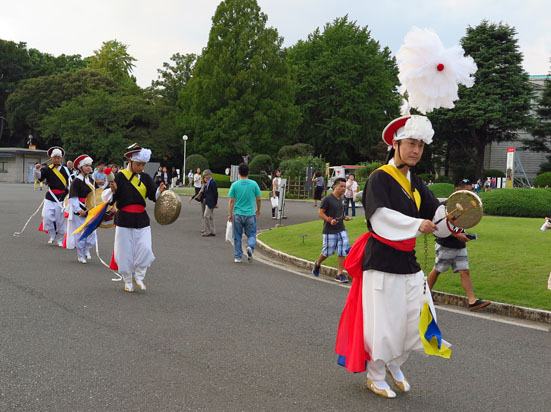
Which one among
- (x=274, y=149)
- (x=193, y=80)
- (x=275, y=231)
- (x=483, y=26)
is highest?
(x=483, y=26)

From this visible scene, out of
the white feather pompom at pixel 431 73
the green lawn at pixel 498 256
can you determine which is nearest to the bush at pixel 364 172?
the green lawn at pixel 498 256

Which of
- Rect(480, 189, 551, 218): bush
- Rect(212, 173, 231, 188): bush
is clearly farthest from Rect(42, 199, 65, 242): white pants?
Rect(212, 173, 231, 188): bush

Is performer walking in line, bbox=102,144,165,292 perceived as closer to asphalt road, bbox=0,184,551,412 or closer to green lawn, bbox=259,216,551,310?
asphalt road, bbox=0,184,551,412

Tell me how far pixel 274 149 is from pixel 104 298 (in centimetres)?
4620

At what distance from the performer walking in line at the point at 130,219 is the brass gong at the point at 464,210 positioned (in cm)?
490

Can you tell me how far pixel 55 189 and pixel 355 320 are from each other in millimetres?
9988

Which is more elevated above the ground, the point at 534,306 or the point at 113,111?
the point at 113,111

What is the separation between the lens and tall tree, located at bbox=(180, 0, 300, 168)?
5156 cm

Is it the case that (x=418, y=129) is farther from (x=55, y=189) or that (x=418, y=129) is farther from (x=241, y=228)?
(x=55, y=189)

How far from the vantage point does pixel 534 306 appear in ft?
25.3

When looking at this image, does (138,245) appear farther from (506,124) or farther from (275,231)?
(506,124)

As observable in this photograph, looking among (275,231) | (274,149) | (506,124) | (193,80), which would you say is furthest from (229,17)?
(275,231)

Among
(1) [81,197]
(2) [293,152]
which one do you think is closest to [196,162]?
(2) [293,152]

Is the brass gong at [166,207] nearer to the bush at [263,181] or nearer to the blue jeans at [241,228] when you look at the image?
the blue jeans at [241,228]
